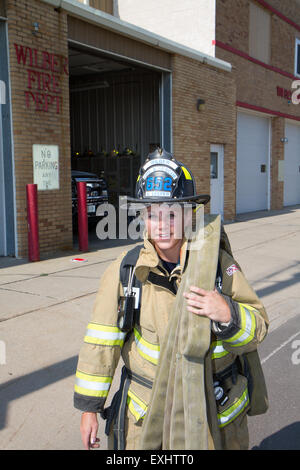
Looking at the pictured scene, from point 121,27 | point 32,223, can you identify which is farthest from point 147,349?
point 121,27

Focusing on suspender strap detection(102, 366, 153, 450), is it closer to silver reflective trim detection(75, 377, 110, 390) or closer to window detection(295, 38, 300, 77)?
silver reflective trim detection(75, 377, 110, 390)

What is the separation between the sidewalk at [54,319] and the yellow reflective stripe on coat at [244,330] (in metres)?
1.81

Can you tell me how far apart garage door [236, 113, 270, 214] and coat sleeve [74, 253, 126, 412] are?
53.9 ft

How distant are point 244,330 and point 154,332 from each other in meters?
0.35

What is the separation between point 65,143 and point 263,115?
37.5 feet

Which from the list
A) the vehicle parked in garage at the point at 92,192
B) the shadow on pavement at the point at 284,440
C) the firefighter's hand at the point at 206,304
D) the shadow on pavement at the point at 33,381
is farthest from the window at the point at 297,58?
the firefighter's hand at the point at 206,304

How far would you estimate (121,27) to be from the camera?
1084 cm

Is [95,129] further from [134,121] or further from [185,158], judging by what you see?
[185,158]

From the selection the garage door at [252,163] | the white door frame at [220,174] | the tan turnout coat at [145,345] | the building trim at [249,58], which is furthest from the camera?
the garage door at [252,163]

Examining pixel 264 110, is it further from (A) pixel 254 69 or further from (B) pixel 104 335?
(B) pixel 104 335

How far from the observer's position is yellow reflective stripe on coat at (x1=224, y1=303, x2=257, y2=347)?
176 cm

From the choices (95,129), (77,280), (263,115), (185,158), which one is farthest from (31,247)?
(263,115)

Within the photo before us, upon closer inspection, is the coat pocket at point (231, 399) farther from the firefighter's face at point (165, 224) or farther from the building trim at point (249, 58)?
the building trim at point (249, 58)

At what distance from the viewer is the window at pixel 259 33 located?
16.8 m
